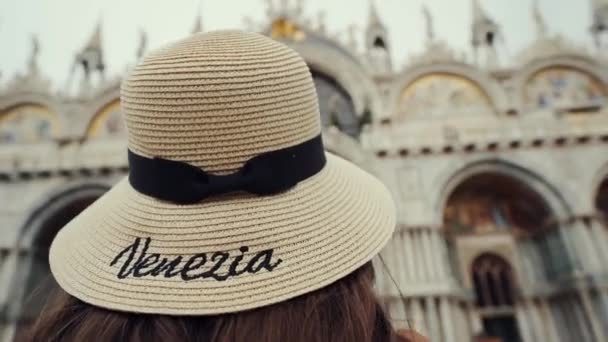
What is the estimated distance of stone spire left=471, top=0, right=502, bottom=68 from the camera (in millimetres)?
12184

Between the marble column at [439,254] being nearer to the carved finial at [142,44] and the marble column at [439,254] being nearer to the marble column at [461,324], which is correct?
the marble column at [461,324]

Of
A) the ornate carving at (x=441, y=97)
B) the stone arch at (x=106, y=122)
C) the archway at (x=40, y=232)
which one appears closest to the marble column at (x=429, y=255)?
the ornate carving at (x=441, y=97)

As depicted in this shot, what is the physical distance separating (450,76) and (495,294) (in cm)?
536

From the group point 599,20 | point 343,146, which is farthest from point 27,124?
point 599,20

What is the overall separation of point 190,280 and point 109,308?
14 centimetres

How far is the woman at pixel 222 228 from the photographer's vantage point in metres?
0.69

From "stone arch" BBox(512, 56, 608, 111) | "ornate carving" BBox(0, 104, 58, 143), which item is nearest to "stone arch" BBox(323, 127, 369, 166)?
"stone arch" BBox(512, 56, 608, 111)

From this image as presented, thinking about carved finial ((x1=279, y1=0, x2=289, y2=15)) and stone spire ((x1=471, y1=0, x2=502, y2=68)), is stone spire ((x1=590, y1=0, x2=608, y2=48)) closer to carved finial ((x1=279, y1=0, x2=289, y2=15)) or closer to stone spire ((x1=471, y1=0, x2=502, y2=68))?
stone spire ((x1=471, y1=0, x2=502, y2=68))

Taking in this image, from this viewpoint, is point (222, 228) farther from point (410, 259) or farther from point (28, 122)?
point (28, 122)

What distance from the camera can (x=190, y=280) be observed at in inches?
28.2

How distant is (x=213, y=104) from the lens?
2.54ft

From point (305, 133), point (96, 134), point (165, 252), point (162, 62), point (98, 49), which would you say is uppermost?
point (98, 49)

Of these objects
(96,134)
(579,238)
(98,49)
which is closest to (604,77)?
(579,238)

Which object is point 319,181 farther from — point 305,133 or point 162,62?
point 162,62
